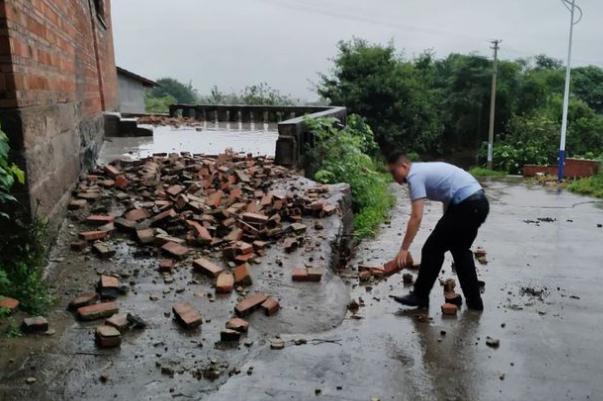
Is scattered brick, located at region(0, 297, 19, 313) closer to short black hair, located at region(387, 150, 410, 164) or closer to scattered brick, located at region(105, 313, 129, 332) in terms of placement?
scattered brick, located at region(105, 313, 129, 332)

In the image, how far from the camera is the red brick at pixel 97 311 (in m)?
3.33

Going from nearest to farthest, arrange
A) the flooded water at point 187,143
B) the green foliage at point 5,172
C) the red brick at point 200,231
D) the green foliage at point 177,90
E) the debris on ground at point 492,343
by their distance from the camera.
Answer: the green foliage at point 5,172, the debris on ground at point 492,343, the red brick at point 200,231, the flooded water at point 187,143, the green foliage at point 177,90

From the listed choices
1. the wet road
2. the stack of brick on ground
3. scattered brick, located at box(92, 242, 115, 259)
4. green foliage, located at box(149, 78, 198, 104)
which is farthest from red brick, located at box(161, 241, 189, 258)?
green foliage, located at box(149, 78, 198, 104)

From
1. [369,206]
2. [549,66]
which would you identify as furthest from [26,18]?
[549,66]

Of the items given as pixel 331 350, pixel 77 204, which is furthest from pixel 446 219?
pixel 77 204

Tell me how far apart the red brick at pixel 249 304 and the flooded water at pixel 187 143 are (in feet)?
13.8

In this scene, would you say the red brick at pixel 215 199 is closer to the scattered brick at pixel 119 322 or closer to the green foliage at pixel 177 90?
the scattered brick at pixel 119 322

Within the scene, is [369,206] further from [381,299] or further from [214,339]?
[214,339]

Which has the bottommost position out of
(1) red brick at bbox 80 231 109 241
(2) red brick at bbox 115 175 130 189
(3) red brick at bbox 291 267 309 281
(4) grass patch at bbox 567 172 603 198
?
(4) grass patch at bbox 567 172 603 198

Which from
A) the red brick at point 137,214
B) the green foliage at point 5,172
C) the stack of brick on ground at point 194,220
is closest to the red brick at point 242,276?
the stack of brick on ground at point 194,220

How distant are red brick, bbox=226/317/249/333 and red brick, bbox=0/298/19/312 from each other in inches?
52.3

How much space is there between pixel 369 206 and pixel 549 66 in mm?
42167

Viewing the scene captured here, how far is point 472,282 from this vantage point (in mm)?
4242

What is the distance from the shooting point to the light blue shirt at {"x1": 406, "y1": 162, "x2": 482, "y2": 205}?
415cm
